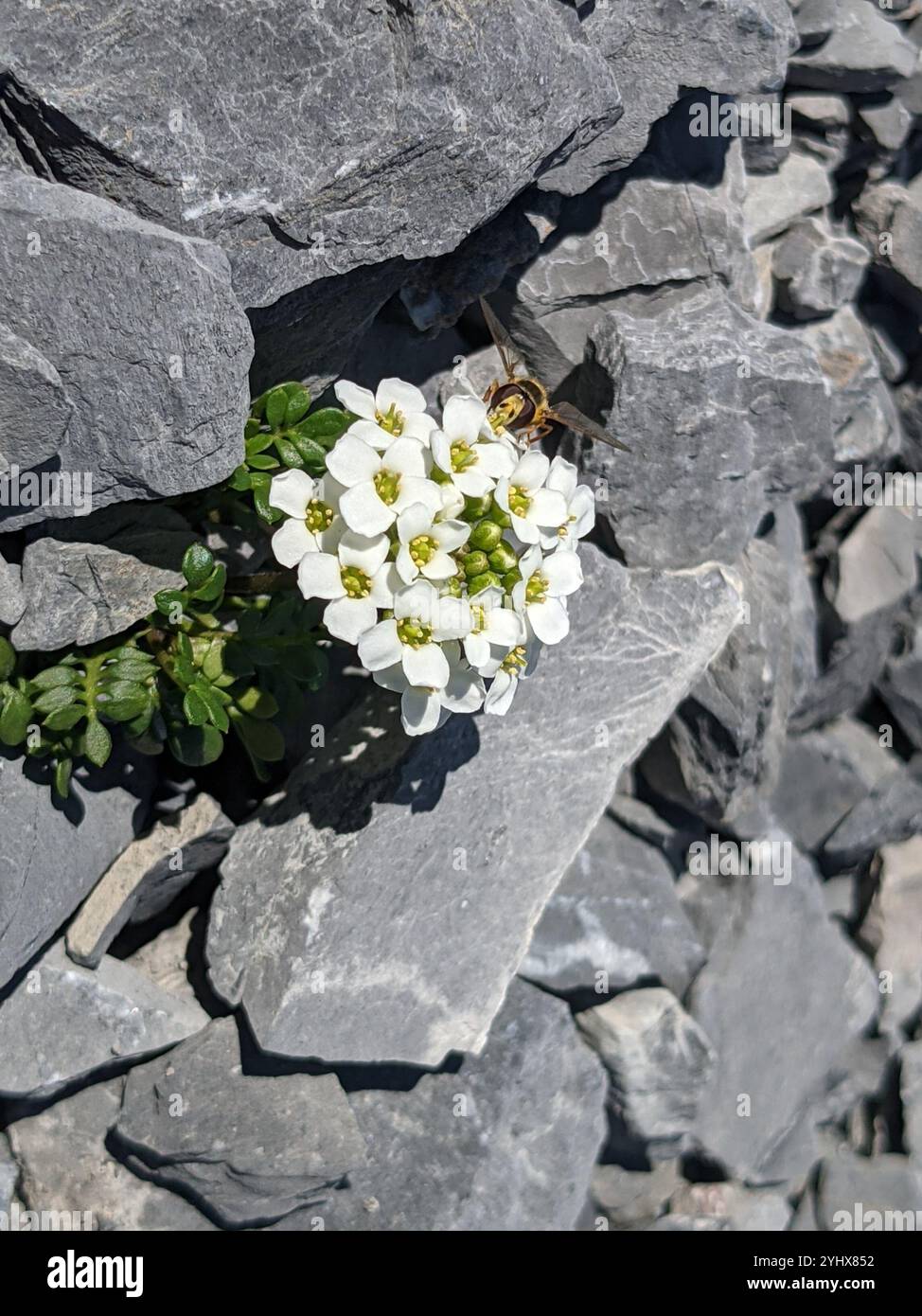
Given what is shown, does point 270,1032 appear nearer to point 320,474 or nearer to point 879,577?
point 320,474

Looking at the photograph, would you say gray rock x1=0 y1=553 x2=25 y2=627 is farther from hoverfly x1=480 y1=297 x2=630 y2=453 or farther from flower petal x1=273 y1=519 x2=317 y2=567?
hoverfly x1=480 y1=297 x2=630 y2=453

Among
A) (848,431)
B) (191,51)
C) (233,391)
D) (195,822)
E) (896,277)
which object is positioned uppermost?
(191,51)

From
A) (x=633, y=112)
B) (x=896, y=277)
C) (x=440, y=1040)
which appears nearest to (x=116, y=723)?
(x=440, y=1040)

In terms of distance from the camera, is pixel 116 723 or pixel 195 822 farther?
pixel 195 822

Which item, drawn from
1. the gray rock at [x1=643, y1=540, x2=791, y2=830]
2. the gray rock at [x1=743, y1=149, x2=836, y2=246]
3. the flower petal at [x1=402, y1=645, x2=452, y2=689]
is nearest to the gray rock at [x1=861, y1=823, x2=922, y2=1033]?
the gray rock at [x1=643, y1=540, x2=791, y2=830]

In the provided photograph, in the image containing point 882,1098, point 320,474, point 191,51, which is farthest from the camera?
point 882,1098
